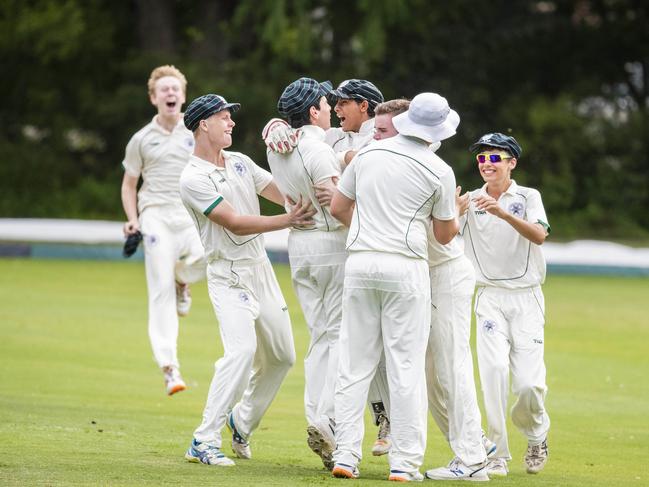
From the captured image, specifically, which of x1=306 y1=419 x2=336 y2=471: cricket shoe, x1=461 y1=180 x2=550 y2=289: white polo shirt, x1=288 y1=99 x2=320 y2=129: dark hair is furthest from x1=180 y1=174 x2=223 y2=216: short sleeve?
x1=461 y1=180 x2=550 y2=289: white polo shirt

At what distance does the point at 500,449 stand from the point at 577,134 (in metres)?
24.1

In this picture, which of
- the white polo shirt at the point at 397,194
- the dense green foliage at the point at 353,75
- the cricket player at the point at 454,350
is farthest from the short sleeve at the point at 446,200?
the dense green foliage at the point at 353,75

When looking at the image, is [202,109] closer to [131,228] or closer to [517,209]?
[517,209]

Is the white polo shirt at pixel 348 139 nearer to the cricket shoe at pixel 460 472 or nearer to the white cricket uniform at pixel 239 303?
the white cricket uniform at pixel 239 303

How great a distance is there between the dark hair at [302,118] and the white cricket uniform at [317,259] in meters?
0.04

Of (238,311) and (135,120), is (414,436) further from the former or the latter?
(135,120)

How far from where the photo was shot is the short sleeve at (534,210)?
26.7ft

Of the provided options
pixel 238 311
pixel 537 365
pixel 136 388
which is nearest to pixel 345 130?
pixel 238 311

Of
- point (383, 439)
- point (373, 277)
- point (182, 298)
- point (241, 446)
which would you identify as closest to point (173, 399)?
point (182, 298)

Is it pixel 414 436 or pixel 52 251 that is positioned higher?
pixel 414 436

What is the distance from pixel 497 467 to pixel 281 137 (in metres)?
2.34

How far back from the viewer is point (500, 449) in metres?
8.08

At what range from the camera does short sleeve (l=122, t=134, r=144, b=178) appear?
1108 centimetres

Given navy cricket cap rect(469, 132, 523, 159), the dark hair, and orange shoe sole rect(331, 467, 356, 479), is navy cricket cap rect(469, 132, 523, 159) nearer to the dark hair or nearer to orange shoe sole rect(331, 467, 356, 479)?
the dark hair
